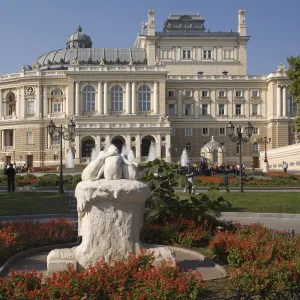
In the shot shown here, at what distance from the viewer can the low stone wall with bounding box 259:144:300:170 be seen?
6197 centimetres

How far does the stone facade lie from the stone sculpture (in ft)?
222

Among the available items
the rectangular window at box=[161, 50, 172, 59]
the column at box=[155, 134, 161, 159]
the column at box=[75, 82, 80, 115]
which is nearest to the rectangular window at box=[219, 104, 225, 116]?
the rectangular window at box=[161, 50, 172, 59]

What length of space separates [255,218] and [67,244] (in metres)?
12.8

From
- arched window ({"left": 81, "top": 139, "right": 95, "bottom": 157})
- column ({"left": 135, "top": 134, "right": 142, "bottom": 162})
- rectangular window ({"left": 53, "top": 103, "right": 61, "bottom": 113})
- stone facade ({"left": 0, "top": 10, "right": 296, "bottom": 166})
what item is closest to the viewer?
column ({"left": 135, "top": 134, "right": 142, "bottom": 162})

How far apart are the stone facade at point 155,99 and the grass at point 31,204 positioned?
46142 millimetres

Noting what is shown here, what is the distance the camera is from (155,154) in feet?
258

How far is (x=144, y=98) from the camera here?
83750mm

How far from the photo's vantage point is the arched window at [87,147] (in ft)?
262

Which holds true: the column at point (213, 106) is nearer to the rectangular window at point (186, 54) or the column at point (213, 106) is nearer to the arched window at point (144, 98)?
the rectangular window at point (186, 54)

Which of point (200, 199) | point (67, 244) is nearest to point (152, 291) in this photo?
point (67, 244)

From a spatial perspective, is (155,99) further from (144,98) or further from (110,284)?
(110,284)

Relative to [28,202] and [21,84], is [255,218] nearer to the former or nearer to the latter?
[28,202]

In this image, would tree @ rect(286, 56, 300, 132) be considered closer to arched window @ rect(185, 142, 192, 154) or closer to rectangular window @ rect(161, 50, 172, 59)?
arched window @ rect(185, 142, 192, 154)

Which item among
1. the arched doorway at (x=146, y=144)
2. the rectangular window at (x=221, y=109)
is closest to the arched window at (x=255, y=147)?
the rectangular window at (x=221, y=109)
